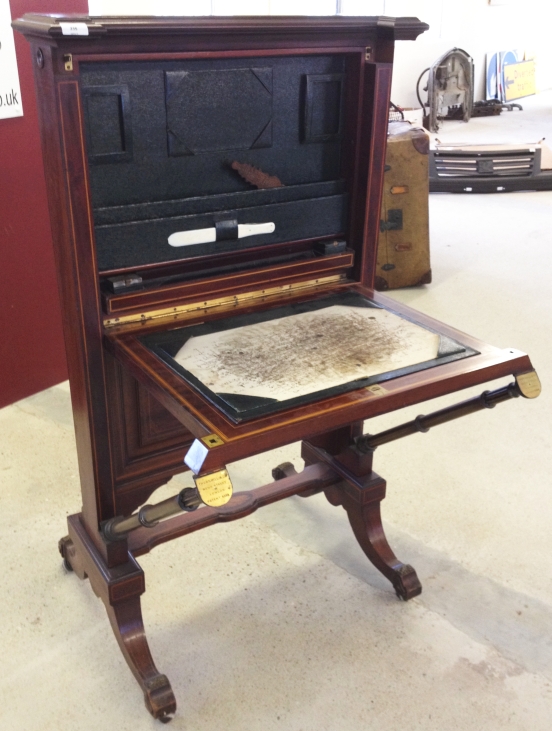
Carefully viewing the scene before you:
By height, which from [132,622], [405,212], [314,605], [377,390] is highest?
[377,390]

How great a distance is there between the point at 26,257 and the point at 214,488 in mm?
1877

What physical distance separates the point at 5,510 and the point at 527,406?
71.5 inches

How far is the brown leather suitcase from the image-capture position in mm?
3648

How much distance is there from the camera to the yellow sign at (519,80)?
32.7 feet

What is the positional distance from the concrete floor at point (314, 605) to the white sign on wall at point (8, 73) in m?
1.03

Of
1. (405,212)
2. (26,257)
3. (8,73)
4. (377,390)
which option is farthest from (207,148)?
(405,212)

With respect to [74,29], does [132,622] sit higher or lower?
lower

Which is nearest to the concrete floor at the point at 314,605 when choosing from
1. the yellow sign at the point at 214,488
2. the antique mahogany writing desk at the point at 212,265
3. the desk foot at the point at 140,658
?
the desk foot at the point at 140,658

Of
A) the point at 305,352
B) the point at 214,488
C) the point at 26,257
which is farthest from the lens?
the point at 26,257

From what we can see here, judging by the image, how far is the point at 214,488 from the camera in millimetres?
1163

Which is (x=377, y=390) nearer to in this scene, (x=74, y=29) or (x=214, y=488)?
(x=214, y=488)

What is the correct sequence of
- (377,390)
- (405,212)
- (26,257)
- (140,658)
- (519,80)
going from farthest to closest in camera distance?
(519,80)
(405,212)
(26,257)
(140,658)
(377,390)

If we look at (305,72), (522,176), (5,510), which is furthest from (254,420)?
(522,176)

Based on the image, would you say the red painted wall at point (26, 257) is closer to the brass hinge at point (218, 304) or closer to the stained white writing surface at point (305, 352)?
the brass hinge at point (218, 304)
